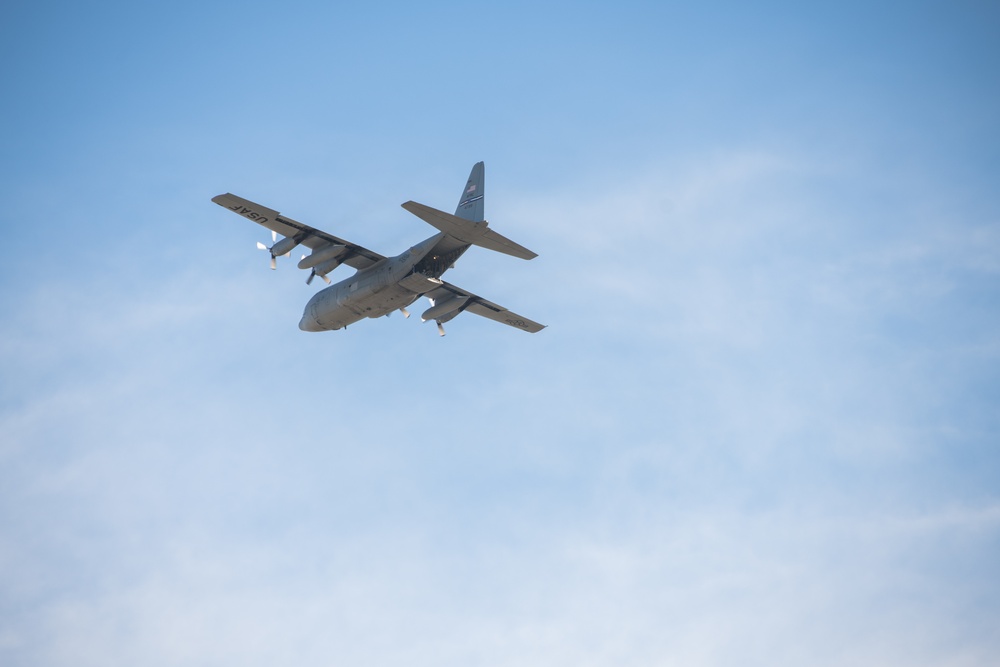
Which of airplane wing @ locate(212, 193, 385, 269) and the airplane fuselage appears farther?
the airplane fuselage

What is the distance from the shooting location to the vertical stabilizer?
1583 inches

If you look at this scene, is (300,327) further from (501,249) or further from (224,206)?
(501,249)

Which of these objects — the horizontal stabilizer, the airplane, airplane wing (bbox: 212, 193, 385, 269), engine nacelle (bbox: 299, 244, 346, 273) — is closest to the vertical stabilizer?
the airplane

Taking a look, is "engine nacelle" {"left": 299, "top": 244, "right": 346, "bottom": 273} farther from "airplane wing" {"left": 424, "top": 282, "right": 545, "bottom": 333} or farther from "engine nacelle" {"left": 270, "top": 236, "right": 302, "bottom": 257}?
"airplane wing" {"left": 424, "top": 282, "right": 545, "bottom": 333}

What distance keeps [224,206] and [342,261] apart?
17.8 feet

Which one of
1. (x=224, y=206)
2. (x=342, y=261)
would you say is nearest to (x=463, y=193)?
(x=342, y=261)

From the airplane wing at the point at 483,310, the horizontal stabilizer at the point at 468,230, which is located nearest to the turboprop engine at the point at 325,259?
the airplane wing at the point at 483,310

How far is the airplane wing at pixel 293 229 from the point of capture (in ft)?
130

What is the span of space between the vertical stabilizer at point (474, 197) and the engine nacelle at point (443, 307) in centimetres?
589

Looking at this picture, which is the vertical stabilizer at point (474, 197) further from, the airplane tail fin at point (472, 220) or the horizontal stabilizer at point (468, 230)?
the horizontal stabilizer at point (468, 230)

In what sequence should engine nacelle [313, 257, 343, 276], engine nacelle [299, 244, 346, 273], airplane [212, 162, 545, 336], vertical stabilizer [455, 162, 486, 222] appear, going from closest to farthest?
airplane [212, 162, 545, 336] → vertical stabilizer [455, 162, 486, 222] → engine nacelle [299, 244, 346, 273] → engine nacelle [313, 257, 343, 276]

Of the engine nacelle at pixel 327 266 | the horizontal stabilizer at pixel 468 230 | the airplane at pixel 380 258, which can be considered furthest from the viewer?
the engine nacelle at pixel 327 266

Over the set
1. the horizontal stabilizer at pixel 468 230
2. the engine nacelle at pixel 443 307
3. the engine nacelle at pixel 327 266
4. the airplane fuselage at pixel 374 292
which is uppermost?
the engine nacelle at pixel 327 266

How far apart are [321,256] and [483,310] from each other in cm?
892
